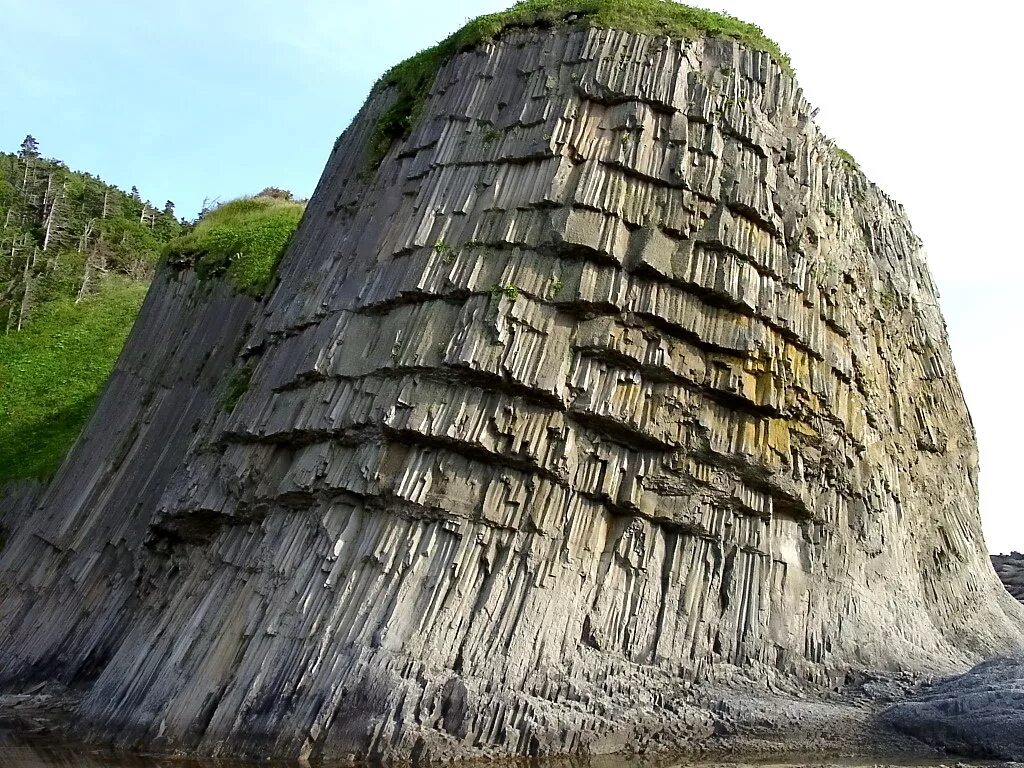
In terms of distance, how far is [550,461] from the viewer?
11.6m

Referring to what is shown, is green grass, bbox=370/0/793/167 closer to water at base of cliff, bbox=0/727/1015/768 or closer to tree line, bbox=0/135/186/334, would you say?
water at base of cliff, bbox=0/727/1015/768

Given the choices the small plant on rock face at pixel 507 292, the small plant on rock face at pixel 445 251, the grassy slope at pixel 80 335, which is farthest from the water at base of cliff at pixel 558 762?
the grassy slope at pixel 80 335

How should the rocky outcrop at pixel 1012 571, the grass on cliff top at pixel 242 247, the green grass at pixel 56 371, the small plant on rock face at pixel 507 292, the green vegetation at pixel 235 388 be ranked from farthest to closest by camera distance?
the rocky outcrop at pixel 1012 571 → the green grass at pixel 56 371 → the grass on cliff top at pixel 242 247 → the green vegetation at pixel 235 388 → the small plant on rock face at pixel 507 292

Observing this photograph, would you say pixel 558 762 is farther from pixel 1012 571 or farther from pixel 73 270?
pixel 73 270

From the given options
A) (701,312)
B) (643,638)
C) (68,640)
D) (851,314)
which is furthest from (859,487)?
(68,640)

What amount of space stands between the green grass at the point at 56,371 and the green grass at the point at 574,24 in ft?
41.4

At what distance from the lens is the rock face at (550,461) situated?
10.6 meters

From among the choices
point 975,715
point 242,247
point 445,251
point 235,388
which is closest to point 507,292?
point 445,251

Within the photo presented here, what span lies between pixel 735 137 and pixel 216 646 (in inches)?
382

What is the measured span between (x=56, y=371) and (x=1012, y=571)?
110ft

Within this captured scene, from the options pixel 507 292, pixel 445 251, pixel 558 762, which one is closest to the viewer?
pixel 558 762

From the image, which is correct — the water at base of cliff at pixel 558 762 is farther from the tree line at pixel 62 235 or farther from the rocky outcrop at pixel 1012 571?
the tree line at pixel 62 235

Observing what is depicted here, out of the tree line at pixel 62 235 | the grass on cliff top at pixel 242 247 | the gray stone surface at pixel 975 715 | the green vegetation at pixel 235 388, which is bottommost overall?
the gray stone surface at pixel 975 715

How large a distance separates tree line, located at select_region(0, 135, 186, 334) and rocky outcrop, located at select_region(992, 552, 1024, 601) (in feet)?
126
